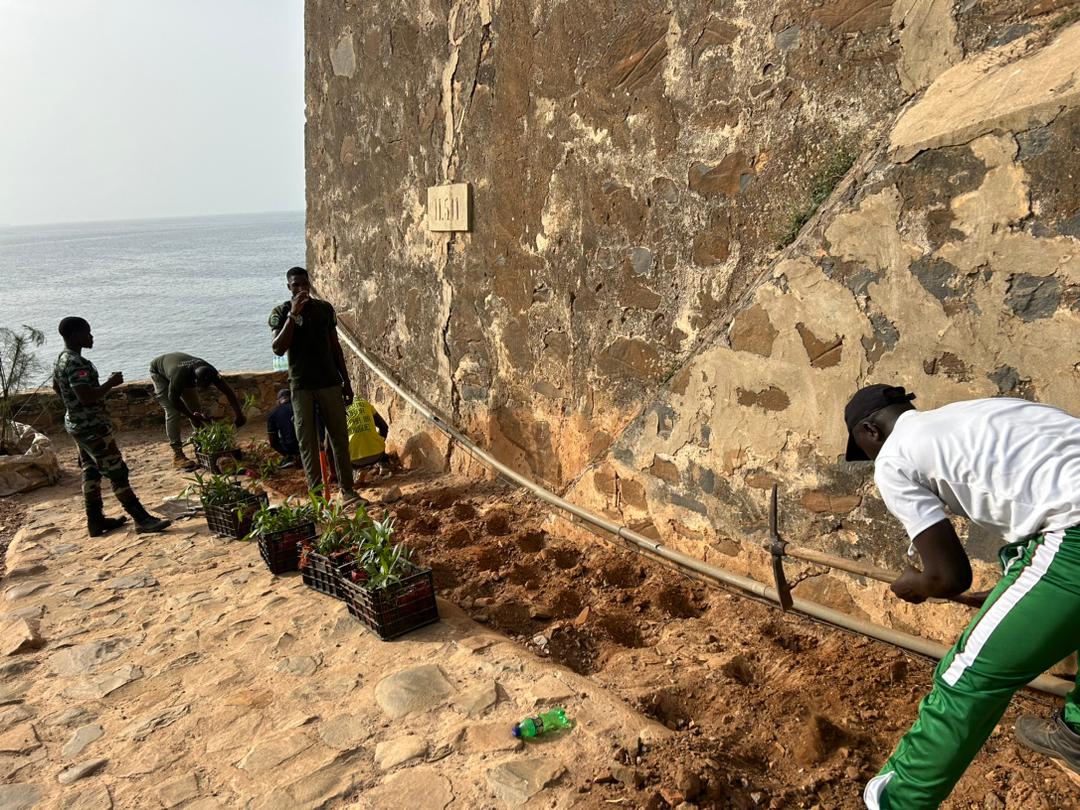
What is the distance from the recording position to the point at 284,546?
14.7ft

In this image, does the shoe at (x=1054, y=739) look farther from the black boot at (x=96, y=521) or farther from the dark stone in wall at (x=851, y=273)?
the black boot at (x=96, y=521)

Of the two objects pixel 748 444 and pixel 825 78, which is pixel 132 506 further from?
pixel 825 78

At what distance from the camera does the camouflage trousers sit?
5402mm

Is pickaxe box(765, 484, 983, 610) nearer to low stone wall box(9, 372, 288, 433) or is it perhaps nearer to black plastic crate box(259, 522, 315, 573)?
black plastic crate box(259, 522, 315, 573)

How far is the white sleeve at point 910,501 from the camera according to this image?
209 cm

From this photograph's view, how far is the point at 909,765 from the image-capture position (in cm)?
207

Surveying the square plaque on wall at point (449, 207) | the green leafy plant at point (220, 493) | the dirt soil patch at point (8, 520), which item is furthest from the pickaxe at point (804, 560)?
the dirt soil patch at point (8, 520)

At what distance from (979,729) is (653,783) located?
0.95 meters

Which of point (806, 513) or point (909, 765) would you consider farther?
point (806, 513)

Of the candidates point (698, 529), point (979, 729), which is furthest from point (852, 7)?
point (979, 729)

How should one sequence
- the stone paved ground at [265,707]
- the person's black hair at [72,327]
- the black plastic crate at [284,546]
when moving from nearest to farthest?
A: 1. the stone paved ground at [265,707]
2. the black plastic crate at [284,546]
3. the person's black hair at [72,327]

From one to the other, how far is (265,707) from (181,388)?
468 centimetres

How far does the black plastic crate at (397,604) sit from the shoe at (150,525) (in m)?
2.39

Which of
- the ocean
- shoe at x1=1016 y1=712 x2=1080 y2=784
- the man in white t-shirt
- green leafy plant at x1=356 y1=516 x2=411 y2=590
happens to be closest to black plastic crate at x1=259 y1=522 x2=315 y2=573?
green leafy plant at x1=356 y1=516 x2=411 y2=590
